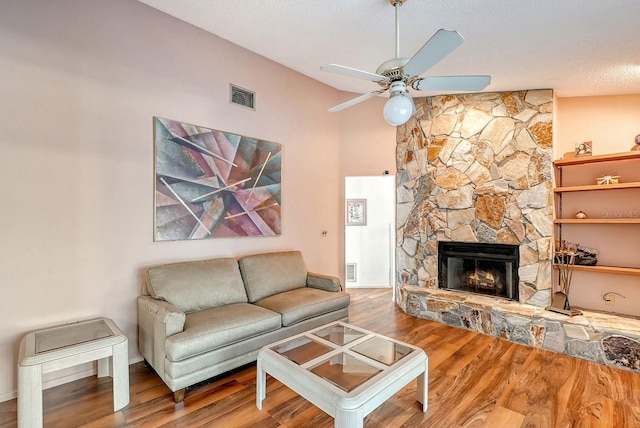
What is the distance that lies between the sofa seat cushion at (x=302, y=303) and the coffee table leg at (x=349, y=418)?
128 cm

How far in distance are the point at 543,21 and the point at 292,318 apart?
3.17m

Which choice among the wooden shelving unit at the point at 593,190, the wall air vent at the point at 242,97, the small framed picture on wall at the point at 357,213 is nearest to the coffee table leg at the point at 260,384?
the wall air vent at the point at 242,97

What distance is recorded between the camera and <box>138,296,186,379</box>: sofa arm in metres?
2.23

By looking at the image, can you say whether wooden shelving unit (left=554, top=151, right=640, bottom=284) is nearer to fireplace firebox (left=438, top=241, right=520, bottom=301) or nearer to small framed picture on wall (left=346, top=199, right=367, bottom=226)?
fireplace firebox (left=438, top=241, right=520, bottom=301)

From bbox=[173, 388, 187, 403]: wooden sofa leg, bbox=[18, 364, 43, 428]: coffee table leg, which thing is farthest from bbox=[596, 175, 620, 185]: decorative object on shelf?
bbox=[18, 364, 43, 428]: coffee table leg

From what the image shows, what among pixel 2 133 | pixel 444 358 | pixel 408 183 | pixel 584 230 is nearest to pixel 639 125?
pixel 584 230

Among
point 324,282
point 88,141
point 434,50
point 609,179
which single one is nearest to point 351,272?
point 324,282

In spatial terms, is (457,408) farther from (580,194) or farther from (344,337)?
(580,194)

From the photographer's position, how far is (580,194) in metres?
3.75

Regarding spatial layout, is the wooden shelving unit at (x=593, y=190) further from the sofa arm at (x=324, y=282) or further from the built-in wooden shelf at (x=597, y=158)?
the sofa arm at (x=324, y=282)

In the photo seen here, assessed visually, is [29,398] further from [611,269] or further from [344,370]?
[611,269]

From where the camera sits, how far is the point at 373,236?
590cm

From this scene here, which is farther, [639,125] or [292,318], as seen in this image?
[639,125]

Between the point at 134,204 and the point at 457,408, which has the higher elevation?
the point at 134,204
